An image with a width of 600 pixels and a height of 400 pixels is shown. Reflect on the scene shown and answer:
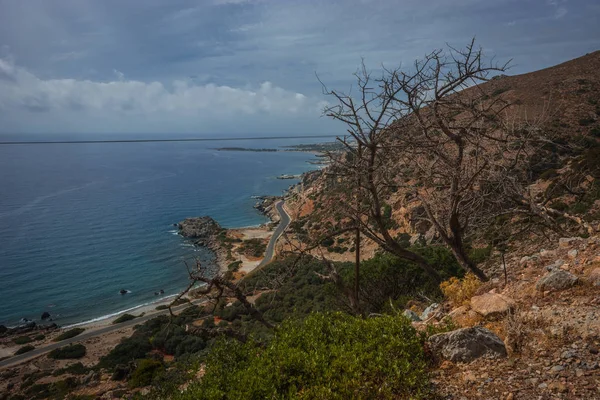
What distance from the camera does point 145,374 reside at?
18.0 meters

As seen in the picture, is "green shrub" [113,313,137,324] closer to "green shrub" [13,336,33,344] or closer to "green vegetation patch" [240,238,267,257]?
"green shrub" [13,336,33,344]

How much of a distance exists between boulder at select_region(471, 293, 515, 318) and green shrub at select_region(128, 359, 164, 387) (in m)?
15.6

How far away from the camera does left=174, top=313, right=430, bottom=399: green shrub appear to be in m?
3.67

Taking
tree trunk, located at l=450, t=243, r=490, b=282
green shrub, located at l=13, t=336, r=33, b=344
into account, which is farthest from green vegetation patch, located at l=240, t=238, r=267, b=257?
tree trunk, located at l=450, t=243, r=490, b=282

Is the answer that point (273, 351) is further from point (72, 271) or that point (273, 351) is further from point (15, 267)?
point (15, 267)

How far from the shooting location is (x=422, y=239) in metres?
28.2

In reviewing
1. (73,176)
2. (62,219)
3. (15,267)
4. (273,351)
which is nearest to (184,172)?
(73,176)

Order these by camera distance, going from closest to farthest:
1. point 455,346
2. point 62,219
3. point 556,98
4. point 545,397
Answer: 1. point 545,397
2. point 455,346
3. point 556,98
4. point 62,219

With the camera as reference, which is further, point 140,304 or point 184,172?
point 184,172

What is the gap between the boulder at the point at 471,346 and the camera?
12.9ft

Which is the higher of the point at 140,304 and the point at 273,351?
the point at 273,351

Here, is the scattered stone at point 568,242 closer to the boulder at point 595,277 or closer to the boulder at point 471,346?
the boulder at point 595,277

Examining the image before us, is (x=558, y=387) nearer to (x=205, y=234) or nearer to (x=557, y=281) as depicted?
(x=557, y=281)

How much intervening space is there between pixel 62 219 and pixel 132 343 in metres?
48.1
